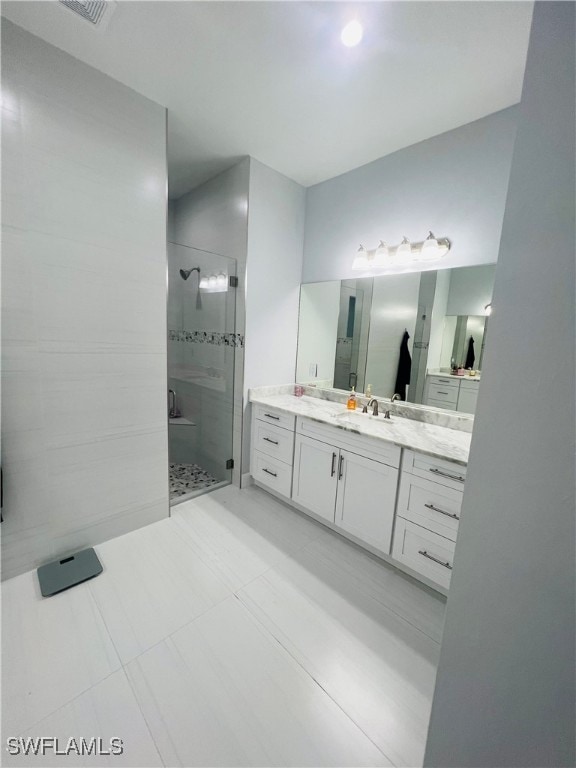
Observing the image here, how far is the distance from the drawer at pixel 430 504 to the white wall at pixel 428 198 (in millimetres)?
1415

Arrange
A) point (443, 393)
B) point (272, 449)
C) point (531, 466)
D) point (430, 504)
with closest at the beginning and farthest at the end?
point (531, 466) → point (430, 504) → point (443, 393) → point (272, 449)

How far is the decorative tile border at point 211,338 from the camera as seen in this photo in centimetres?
255

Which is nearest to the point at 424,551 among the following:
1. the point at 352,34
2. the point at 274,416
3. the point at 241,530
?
the point at 241,530

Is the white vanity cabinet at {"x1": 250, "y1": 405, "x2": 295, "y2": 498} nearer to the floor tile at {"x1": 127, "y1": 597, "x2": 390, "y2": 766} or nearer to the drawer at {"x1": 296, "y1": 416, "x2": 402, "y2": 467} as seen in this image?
the drawer at {"x1": 296, "y1": 416, "x2": 402, "y2": 467}

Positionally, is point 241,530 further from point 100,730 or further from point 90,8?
point 90,8

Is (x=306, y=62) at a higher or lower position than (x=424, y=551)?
higher

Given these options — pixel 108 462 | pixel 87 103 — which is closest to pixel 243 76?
pixel 87 103

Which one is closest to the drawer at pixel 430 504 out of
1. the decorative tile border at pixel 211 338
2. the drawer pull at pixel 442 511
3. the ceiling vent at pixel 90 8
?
the drawer pull at pixel 442 511

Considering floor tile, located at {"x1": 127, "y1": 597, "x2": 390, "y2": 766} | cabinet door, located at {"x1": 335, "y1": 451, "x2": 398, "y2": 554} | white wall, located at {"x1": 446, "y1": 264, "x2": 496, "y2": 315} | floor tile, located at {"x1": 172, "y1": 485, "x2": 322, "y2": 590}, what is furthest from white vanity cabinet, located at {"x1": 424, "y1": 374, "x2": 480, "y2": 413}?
floor tile, located at {"x1": 127, "y1": 597, "x2": 390, "y2": 766}

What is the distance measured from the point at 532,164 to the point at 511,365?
12.2 inches

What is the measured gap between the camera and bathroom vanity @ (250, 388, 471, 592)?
1.59 m

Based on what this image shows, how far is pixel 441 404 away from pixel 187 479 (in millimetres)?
2307

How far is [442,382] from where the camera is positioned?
2119mm

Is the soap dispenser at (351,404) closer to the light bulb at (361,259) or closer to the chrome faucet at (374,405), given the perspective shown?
the chrome faucet at (374,405)
